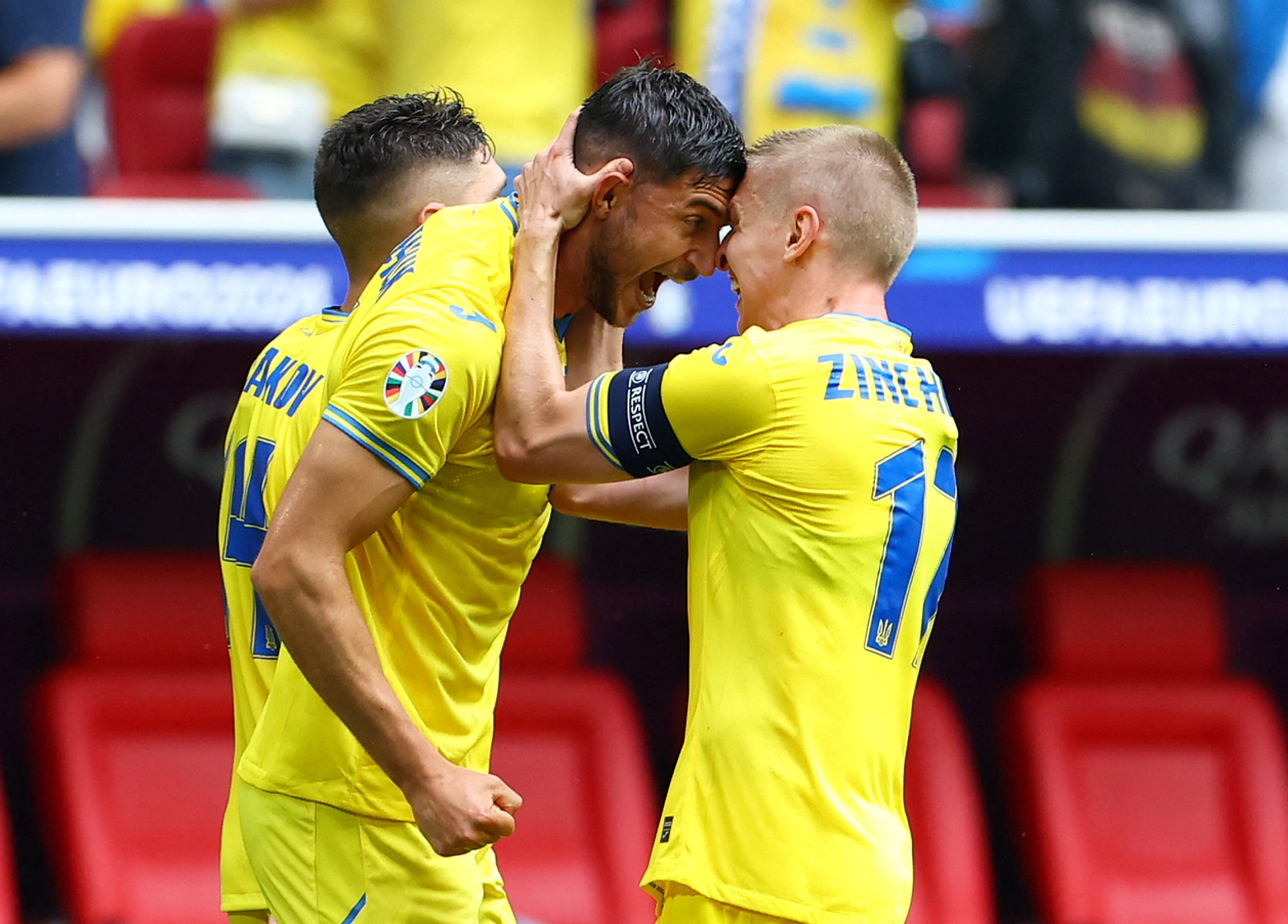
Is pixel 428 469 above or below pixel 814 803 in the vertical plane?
above

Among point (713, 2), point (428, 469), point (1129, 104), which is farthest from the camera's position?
point (1129, 104)

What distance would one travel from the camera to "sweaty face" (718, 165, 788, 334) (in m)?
2.81

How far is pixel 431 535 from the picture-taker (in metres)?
2.66

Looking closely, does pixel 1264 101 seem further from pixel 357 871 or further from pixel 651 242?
pixel 357 871

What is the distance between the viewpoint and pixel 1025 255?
4.77m

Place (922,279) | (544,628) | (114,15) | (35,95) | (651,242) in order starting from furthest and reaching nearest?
(544,628), (114,15), (922,279), (35,95), (651,242)

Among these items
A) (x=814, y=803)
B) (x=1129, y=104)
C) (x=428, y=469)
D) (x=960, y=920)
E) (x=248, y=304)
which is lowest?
(x=960, y=920)

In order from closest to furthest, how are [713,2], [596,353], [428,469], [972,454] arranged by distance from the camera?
[428,469], [596,353], [713,2], [972,454]

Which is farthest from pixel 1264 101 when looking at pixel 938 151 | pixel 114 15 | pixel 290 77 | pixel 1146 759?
pixel 114 15

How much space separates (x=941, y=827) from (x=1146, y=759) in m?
0.73

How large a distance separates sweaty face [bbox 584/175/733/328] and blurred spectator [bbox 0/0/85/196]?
7.04 ft

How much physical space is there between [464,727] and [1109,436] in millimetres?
3871

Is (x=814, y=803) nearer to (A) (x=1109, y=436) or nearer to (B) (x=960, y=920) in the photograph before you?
(B) (x=960, y=920)

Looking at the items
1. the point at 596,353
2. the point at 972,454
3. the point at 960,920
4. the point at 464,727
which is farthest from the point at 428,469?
the point at 972,454
